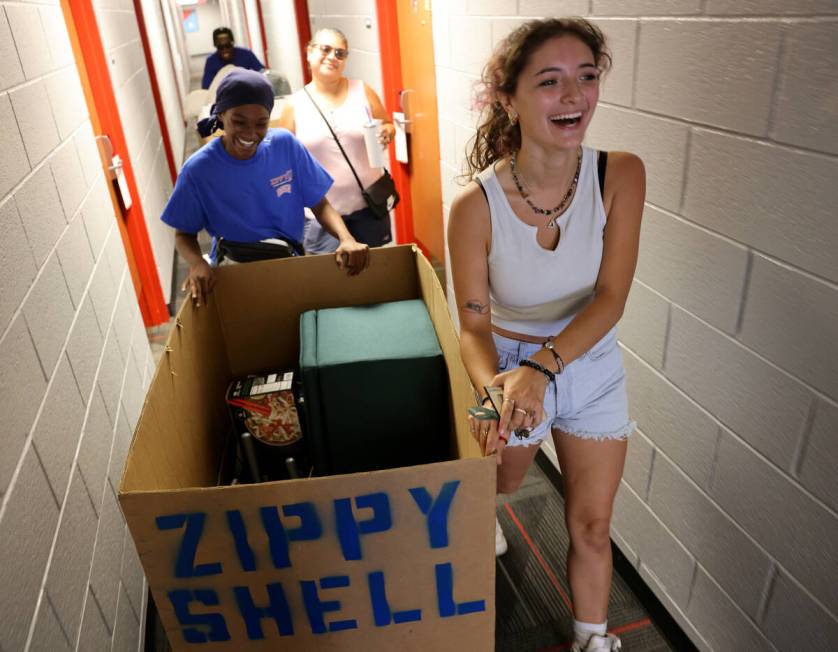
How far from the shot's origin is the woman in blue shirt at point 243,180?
189cm

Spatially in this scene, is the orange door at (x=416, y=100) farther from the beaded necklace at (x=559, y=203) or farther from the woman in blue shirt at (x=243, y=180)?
the beaded necklace at (x=559, y=203)

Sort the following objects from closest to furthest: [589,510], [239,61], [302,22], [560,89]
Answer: [560,89] → [589,510] → [302,22] → [239,61]

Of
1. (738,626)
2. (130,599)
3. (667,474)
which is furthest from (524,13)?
(130,599)

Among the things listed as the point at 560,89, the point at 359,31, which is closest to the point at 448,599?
the point at 560,89

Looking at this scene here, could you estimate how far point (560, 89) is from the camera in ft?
4.04

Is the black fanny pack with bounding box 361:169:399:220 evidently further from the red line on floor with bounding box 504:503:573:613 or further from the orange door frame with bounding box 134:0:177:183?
the orange door frame with bounding box 134:0:177:183

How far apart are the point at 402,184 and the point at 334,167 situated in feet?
4.49

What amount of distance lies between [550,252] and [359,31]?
139 inches

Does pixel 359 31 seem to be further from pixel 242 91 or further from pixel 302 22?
pixel 242 91

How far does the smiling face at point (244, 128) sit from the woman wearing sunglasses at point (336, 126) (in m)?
0.87

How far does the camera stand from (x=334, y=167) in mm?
2914

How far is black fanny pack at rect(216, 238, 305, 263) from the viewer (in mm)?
1956

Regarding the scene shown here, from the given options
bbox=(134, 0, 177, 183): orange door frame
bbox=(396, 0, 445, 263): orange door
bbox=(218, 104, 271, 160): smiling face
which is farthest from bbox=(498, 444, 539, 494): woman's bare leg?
bbox=(134, 0, 177, 183): orange door frame

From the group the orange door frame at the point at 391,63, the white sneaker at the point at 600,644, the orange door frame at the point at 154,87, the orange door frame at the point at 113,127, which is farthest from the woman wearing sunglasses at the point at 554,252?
the orange door frame at the point at 154,87
